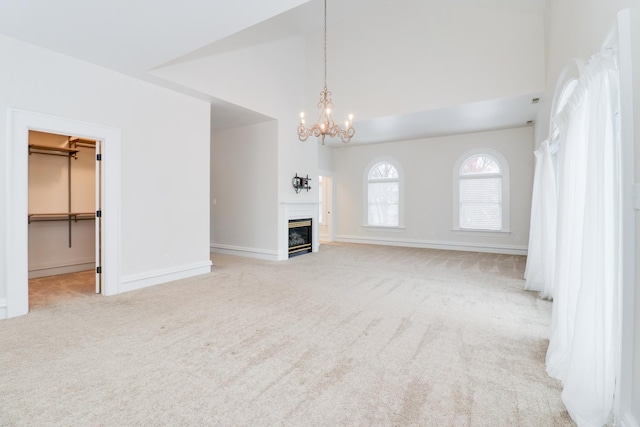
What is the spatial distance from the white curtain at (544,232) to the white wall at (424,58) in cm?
180

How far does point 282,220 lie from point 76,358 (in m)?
4.37

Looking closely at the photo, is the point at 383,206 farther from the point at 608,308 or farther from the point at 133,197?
the point at 608,308

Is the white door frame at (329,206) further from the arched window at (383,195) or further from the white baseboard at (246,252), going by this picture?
the white baseboard at (246,252)

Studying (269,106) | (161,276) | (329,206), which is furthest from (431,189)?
(161,276)

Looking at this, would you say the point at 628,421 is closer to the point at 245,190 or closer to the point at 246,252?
the point at 246,252

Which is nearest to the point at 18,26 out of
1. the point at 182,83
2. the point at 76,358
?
the point at 182,83

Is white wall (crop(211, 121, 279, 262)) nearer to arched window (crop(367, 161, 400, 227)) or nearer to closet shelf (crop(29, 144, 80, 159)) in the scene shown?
closet shelf (crop(29, 144, 80, 159))

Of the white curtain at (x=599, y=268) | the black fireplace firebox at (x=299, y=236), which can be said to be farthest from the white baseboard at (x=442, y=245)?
the white curtain at (x=599, y=268)

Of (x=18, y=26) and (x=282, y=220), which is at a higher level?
(x=18, y=26)

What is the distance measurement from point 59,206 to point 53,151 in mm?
867

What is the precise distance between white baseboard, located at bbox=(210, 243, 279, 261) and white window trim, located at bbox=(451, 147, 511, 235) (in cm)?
475

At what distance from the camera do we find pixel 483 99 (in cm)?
558

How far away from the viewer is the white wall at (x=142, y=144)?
336 cm

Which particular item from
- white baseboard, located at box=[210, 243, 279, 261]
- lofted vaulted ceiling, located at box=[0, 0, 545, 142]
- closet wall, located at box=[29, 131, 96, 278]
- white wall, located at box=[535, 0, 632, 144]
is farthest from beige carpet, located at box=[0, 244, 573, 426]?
lofted vaulted ceiling, located at box=[0, 0, 545, 142]
